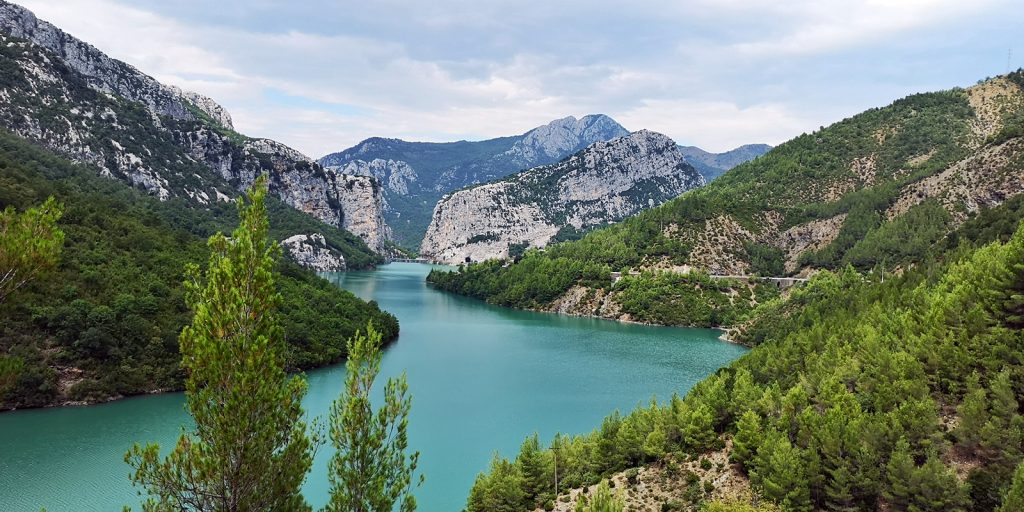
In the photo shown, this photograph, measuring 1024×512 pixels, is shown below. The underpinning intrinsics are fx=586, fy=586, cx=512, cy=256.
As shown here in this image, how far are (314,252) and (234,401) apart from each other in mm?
157635

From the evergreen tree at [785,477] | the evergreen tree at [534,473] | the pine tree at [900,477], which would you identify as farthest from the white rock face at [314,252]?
the pine tree at [900,477]

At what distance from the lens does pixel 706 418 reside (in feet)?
94.6

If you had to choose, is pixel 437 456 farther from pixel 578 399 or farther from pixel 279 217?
pixel 279 217

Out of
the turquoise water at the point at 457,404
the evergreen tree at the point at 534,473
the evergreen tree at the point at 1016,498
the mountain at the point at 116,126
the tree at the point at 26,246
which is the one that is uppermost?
the mountain at the point at 116,126

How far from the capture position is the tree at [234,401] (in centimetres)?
1143

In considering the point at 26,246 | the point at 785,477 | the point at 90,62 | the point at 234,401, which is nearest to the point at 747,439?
the point at 785,477

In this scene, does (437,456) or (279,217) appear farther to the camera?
(279,217)

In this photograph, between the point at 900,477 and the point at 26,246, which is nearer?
the point at 26,246

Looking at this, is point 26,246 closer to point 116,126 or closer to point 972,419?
point 972,419

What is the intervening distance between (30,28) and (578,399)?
18041cm

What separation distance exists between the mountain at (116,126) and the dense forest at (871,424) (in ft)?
367

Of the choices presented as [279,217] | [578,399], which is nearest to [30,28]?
[279,217]

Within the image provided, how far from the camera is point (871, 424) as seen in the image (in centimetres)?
2395

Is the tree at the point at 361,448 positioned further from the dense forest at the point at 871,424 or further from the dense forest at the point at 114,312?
the dense forest at the point at 114,312
